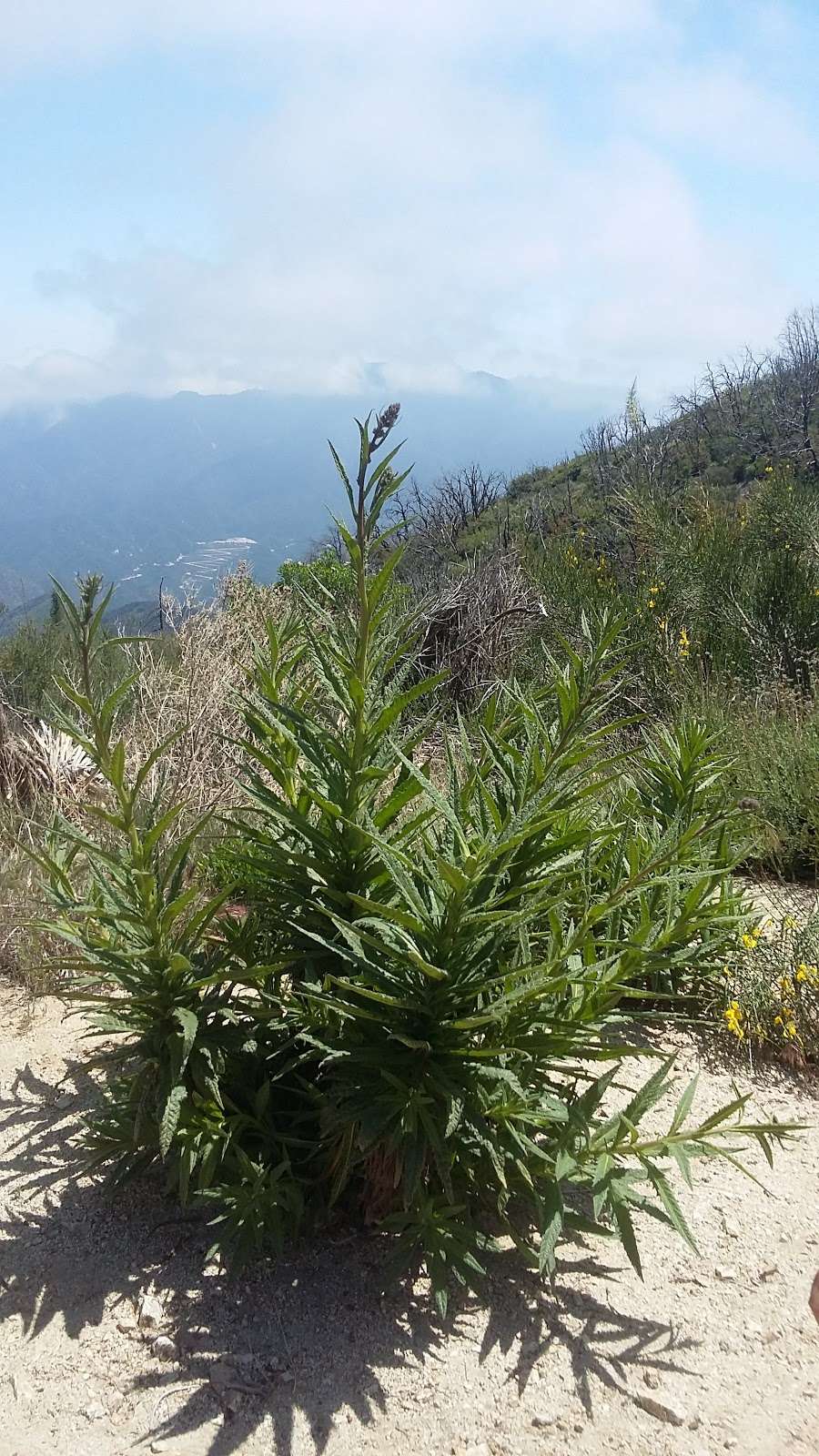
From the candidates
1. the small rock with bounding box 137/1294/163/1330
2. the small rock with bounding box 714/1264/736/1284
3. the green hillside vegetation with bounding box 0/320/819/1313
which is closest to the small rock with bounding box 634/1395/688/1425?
the green hillside vegetation with bounding box 0/320/819/1313

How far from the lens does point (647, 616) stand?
805cm

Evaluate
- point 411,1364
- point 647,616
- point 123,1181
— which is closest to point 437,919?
point 411,1364

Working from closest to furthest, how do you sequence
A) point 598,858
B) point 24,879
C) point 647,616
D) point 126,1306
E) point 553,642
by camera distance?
point 126,1306
point 598,858
point 24,879
point 647,616
point 553,642

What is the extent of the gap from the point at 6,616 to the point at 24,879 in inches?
452

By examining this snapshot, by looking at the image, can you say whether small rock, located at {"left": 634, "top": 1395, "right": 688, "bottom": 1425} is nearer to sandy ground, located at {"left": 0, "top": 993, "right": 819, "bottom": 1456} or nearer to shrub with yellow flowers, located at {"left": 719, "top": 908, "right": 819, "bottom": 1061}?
sandy ground, located at {"left": 0, "top": 993, "right": 819, "bottom": 1456}

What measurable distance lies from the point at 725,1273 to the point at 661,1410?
0.44 metres

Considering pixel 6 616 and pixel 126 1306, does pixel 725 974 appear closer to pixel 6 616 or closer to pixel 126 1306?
pixel 126 1306

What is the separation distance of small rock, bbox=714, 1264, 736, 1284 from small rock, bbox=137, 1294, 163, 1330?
1214mm

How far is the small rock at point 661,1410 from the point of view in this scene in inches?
73.3

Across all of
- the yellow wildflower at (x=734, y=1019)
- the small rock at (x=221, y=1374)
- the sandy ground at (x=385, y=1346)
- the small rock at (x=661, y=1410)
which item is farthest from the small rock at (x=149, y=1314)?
the yellow wildflower at (x=734, y=1019)

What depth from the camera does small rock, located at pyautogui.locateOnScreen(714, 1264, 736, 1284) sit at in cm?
223

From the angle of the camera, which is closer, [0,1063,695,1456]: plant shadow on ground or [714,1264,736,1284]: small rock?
[0,1063,695,1456]: plant shadow on ground

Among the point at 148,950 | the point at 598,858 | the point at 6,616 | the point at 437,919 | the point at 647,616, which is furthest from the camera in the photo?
the point at 6,616

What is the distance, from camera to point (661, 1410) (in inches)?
73.9
